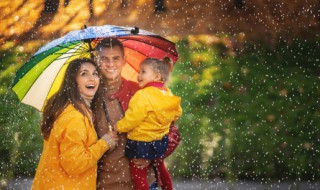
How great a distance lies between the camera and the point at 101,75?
3850 millimetres

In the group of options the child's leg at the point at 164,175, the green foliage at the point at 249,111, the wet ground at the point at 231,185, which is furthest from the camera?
the green foliage at the point at 249,111

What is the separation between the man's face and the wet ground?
8.29 feet

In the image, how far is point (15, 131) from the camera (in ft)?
24.7

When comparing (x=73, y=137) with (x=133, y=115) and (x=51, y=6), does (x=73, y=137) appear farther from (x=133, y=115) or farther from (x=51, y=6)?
(x=51, y=6)

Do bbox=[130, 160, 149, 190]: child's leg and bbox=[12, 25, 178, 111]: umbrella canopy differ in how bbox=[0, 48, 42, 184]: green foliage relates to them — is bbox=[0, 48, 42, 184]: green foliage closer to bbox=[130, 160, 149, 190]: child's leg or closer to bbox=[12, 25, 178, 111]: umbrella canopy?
bbox=[12, 25, 178, 111]: umbrella canopy

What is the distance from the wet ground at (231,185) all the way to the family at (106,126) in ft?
7.42

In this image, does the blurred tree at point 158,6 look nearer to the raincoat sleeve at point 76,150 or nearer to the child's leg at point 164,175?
the child's leg at point 164,175

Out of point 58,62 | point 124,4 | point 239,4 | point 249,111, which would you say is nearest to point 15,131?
point 124,4

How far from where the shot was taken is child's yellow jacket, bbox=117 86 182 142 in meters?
3.75

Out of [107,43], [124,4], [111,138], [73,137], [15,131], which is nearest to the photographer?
[73,137]

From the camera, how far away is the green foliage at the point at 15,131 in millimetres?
6879

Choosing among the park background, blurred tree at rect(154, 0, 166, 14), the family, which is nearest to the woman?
the family

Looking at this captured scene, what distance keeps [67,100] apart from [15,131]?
400cm

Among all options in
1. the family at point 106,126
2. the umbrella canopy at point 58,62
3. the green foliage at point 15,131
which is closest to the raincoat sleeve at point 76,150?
the family at point 106,126
